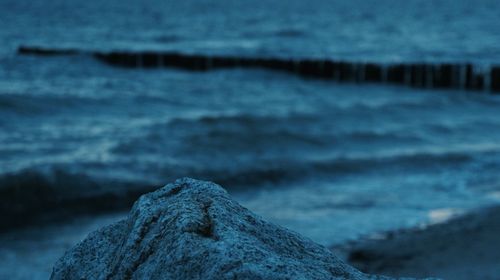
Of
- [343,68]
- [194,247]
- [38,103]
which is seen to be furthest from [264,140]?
[194,247]

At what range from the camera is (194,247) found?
2051mm

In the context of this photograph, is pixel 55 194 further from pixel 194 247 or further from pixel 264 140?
pixel 194 247

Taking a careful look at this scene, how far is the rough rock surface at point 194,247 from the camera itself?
200cm

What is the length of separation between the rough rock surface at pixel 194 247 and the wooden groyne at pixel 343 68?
64.6 ft

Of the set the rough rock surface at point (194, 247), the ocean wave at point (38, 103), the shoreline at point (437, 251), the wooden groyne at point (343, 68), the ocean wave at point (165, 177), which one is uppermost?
the rough rock surface at point (194, 247)

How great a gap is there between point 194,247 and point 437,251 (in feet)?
16.8

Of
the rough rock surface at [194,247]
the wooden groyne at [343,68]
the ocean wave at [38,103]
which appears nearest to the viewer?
the rough rock surface at [194,247]

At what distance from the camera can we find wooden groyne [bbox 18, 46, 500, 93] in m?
21.3

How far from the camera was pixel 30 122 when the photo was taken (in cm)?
1431

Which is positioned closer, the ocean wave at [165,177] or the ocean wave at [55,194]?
the ocean wave at [55,194]

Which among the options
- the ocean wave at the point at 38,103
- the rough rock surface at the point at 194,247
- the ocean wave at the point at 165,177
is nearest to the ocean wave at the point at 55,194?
the ocean wave at the point at 165,177

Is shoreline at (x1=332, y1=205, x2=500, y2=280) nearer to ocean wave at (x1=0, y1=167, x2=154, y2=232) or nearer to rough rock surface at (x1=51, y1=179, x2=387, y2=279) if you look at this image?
ocean wave at (x1=0, y1=167, x2=154, y2=232)

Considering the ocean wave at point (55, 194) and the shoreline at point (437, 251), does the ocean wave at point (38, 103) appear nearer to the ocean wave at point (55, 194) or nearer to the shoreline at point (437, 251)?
the ocean wave at point (55, 194)

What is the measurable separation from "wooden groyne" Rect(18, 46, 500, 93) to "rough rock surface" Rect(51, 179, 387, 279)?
19.7 meters
